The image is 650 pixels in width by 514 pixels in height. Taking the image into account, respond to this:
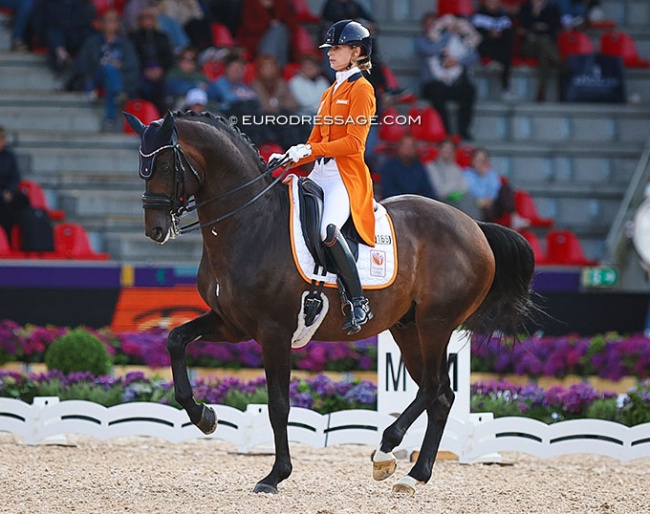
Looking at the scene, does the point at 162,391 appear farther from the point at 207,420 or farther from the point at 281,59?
the point at 281,59

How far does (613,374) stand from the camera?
1194 cm

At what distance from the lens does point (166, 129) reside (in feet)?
23.0

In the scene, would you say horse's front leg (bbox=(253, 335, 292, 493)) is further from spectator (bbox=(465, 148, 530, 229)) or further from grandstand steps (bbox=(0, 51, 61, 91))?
grandstand steps (bbox=(0, 51, 61, 91))

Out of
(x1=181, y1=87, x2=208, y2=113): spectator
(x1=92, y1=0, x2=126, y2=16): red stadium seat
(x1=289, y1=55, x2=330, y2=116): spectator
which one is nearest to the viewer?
(x1=181, y1=87, x2=208, y2=113): spectator

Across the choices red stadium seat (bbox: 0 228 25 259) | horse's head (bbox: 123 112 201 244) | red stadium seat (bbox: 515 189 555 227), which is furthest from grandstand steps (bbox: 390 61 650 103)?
horse's head (bbox: 123 112 201 244)

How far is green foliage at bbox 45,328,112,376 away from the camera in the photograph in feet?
34.6

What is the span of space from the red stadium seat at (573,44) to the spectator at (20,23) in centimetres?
752

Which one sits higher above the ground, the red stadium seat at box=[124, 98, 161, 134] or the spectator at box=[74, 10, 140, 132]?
the spectator at box=[74, 10, 140, 132]

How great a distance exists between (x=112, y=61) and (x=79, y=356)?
269 inches

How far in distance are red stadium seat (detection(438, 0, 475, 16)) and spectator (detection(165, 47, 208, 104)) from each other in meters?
3.91

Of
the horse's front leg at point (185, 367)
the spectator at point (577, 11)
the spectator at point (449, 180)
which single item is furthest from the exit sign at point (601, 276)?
the horse's front leg at point (185, 367)

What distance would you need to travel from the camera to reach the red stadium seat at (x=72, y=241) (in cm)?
1455

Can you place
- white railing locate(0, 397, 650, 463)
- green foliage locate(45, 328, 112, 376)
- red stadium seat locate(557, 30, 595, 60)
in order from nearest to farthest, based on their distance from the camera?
white railing locate(0, 397, 650, 463) < green foliage locate(45, 328, 112, 376) < red stadium seat locate(557, 30, 595, 60)

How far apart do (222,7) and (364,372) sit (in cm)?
819
